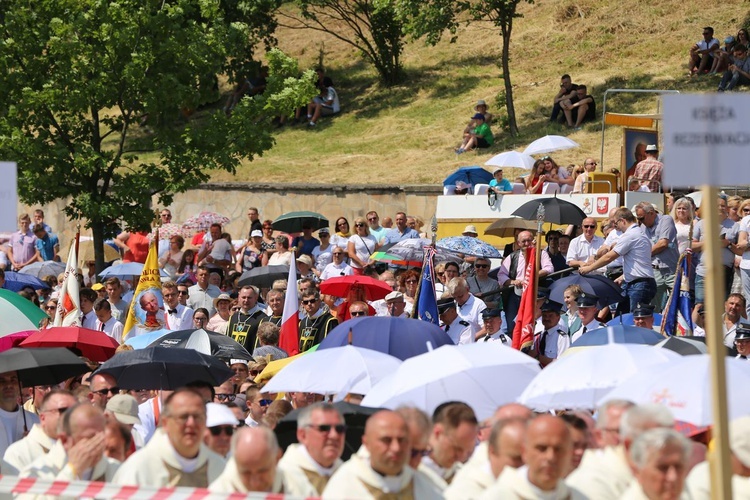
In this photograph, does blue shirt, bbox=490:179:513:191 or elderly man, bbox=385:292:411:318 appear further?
blue shirt, bbox=490:179:513:191

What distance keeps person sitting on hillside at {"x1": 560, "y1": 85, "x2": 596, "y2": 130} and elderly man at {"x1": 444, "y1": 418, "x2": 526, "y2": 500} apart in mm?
20956

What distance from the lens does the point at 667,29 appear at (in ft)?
105

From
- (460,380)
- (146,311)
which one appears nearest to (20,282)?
(146,311)

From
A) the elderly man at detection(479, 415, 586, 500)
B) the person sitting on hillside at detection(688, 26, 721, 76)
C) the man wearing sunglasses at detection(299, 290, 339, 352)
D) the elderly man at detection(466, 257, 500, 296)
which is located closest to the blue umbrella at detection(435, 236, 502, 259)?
the elderly man at detection(466, 257, 500, 296)

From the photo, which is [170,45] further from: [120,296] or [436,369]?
[436,369]

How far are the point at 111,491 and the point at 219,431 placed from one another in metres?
1.63

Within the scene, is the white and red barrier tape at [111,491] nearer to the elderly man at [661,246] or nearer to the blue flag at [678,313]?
the blue flag at [678,313]

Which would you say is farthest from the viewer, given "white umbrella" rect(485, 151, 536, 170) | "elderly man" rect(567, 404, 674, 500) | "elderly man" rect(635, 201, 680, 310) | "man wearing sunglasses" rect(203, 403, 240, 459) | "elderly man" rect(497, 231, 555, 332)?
"white umbrella" rect(485, 151, 536, 170)

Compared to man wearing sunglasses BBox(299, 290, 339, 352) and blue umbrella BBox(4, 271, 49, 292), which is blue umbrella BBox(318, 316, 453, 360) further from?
blue umbrella BBox(4, 271, 49, 292)

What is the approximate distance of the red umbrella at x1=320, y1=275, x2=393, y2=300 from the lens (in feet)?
51.1

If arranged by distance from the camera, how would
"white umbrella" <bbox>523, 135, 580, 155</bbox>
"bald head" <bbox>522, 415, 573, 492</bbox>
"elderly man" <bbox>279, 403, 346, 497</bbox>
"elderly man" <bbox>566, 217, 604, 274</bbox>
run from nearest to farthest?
"bald head" <bbox>522, 415, 573, 492</bbox> < "elderly man" <bbox>279, 403, 346, 497</bbox> < "elderly man" <bbox>566, 217, 604, 274</bbox> < "white umbrella" <bbox>523, 135, 580, 155</bbox>

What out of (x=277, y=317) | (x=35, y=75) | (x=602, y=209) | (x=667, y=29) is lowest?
(x=277, y=317)

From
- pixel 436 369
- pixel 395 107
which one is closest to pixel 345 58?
pixel 395 107

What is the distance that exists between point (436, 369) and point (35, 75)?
12.7 m
